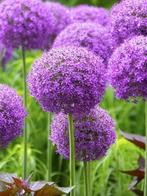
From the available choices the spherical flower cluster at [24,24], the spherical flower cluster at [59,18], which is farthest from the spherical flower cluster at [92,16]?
the spherical flower cluster at [24,24]

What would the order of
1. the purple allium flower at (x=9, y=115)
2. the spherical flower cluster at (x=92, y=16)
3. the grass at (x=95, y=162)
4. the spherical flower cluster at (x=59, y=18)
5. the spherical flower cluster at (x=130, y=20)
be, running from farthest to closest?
the grass at (x=95, y=162) → the spherical flower cluster at (x=92, y=16) → the spherical flower cluster at (x=59, y=18) → the spherical flower cluster at (x=130, y=20) → the purple allium flower at (x=9, y=115)

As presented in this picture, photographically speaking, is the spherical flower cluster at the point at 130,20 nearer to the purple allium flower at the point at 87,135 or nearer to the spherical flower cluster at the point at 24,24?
the purple allium flower at the point at 87,135

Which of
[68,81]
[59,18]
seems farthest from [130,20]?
[59,18]

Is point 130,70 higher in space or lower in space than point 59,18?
lower

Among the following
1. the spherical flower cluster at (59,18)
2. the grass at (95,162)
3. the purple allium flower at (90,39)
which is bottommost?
the grass at (95,162)

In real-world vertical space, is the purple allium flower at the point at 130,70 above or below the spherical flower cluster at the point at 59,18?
below

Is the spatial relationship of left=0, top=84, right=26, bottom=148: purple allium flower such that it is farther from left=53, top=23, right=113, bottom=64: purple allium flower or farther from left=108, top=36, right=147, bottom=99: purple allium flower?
left=53, top=23, right=113, bottom=64: purple allium flower

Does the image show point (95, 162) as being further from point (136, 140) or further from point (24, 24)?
point (24, 24)
